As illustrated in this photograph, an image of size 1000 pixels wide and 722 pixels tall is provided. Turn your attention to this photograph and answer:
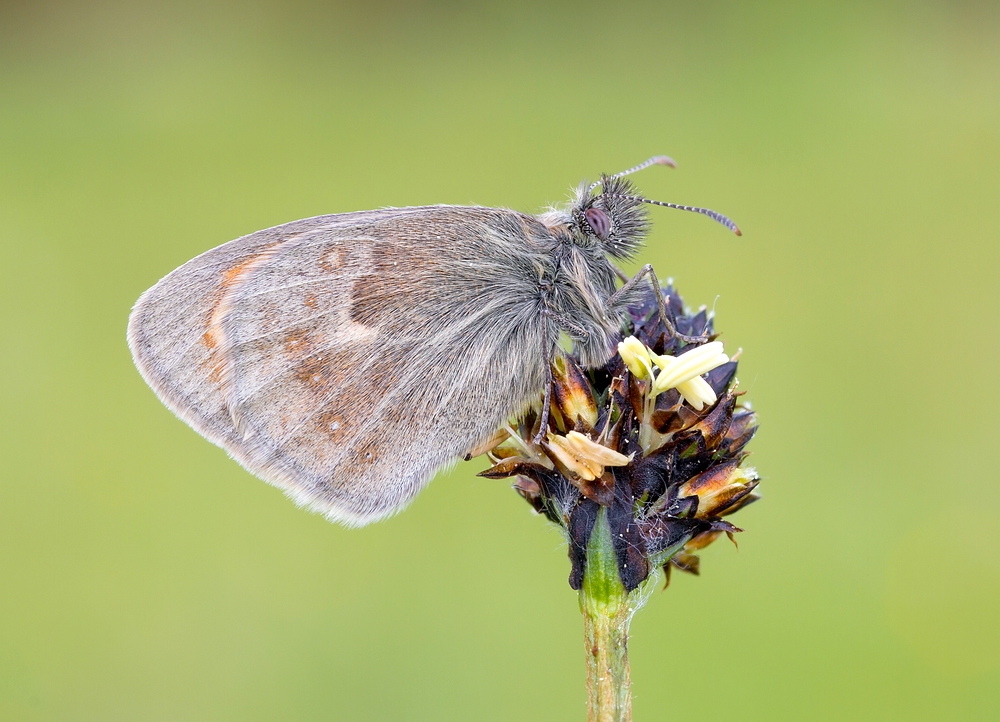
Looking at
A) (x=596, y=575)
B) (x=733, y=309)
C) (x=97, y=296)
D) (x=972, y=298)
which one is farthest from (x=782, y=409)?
(x=97, y=296)

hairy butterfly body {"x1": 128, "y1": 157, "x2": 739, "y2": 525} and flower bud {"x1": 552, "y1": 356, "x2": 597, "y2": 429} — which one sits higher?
hairy butterfly body {"x1": 128, "y1": 157, "x2": 739, "y2": 525}

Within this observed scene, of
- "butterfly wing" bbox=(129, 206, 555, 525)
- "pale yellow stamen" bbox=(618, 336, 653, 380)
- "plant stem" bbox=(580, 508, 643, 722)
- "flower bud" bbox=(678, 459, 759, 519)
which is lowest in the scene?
"plant stem" bbox=(580, 508, 643, 722)

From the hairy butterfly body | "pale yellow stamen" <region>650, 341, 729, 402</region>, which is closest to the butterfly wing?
the hairy butterfly body

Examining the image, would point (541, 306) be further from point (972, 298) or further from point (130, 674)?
point (972, 298)

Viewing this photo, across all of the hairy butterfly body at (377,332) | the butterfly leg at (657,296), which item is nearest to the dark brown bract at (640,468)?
the butterfly leg at (657,296)

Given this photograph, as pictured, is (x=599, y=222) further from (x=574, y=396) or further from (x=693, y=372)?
(x=693, y=372)

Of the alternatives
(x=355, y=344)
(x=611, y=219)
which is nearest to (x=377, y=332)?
(x=355, y=344)

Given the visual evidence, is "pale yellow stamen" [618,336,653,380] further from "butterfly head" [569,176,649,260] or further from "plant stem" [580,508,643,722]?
"butterfly head" [569,176,649,260]

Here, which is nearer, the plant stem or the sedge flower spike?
the plant stem
